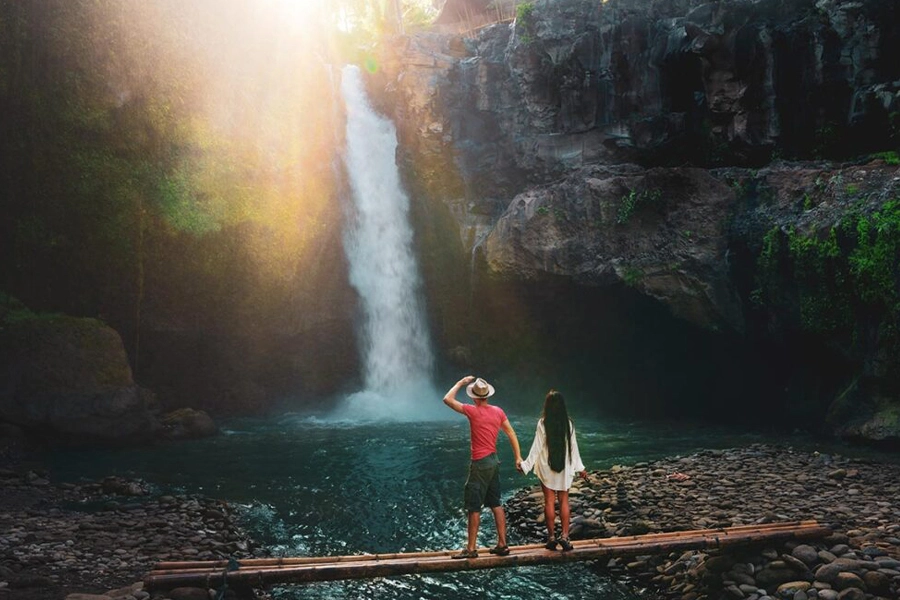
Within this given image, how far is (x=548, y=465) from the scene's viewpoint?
8.27m

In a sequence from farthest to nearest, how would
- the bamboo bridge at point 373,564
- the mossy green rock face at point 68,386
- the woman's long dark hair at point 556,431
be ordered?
the mossy green rock face at point 68,386 → the woman's long dark hair at point 556,431 → the bamboo bridge at point 373,564

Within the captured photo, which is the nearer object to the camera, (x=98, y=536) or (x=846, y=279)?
(x=98, y=536)

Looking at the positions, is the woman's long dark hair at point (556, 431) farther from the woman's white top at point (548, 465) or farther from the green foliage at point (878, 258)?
the green foliage at point (878, 258)

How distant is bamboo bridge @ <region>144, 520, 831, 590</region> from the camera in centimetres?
746

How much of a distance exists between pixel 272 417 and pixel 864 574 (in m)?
21.8

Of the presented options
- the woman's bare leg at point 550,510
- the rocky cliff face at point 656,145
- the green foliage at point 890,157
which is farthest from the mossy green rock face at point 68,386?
the green foliage at point 890,157

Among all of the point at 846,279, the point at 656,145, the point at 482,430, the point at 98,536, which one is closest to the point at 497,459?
the point at 482,430

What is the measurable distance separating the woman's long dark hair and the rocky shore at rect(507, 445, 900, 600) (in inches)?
107

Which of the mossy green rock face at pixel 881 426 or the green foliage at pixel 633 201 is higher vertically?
the green foliage at pixel 633 201

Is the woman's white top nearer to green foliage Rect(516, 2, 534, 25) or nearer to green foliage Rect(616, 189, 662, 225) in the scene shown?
green foliage Rect(616, 189, 662, 225)

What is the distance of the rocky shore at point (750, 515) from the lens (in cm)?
819

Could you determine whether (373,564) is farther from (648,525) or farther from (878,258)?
(878,258)

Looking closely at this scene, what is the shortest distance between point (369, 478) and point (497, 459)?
8.28 meters

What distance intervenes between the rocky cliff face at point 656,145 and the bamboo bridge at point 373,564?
12.3 meters
